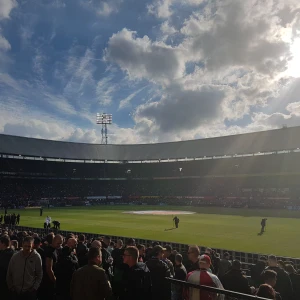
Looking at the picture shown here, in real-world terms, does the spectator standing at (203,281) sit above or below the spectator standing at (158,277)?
above

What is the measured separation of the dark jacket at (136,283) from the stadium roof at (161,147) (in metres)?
79.4

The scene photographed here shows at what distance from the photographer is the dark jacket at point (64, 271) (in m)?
8.23

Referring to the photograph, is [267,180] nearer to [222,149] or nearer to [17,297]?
[222,149]

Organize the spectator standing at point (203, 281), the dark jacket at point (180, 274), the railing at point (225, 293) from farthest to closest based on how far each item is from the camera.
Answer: the dark jacket at point (180, 274) < the spectator standing at point (203, 281) < the railing at point (225, 293)

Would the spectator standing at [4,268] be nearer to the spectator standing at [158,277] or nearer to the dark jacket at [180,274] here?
the spectator standing at [158,277]

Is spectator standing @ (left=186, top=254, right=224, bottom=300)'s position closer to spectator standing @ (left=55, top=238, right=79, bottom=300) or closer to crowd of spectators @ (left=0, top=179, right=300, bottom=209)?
spectator standing @ (left=55, top=238, right=79, bottom=300)

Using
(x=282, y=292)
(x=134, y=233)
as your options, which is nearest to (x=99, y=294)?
(x=282, y=292)

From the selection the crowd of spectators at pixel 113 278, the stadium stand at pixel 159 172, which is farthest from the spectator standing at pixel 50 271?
the stadium stand at pixel 159 172

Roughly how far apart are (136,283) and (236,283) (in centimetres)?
243

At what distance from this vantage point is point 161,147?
104750mm

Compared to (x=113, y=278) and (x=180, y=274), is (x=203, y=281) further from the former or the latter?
(x=180, y=274)

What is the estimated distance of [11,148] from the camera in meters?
87.0

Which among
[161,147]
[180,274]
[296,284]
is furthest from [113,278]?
[161,147]

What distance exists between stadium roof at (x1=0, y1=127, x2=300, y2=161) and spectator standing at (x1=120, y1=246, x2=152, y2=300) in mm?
79403
